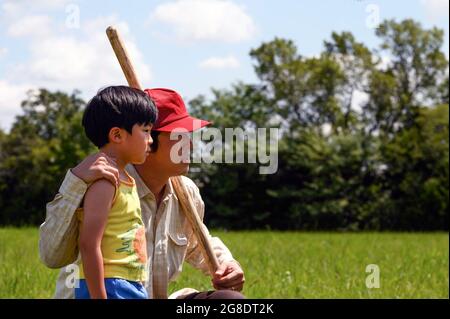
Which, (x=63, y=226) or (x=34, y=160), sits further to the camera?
(x=34, y=160)

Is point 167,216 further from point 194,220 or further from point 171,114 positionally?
point 171,114

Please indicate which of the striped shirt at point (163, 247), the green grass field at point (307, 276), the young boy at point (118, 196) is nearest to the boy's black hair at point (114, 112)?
the young boy at point (118, 196)

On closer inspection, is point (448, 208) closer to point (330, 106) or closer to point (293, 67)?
point (330, 106)

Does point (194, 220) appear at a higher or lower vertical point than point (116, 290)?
higher

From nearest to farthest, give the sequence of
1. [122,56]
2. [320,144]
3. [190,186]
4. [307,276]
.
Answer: [122,56] < [190,186] < [307,276] < [320,144]

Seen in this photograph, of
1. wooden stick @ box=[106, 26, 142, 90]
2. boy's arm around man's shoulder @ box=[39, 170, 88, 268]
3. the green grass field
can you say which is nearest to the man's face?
wooden stick @ box=[106, 26, 142, 90]

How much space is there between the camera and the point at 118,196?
2.55 meters

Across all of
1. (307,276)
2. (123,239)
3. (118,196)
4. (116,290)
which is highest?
(118,196)

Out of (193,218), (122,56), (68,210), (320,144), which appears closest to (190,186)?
(193,218)

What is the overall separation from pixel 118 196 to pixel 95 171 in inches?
4.9

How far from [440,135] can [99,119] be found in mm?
37220

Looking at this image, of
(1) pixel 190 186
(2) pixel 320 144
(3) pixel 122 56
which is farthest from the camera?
(2) pixel 320 144

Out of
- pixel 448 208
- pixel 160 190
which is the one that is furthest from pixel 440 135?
pixel 160 190

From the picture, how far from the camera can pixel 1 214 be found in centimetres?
3856
